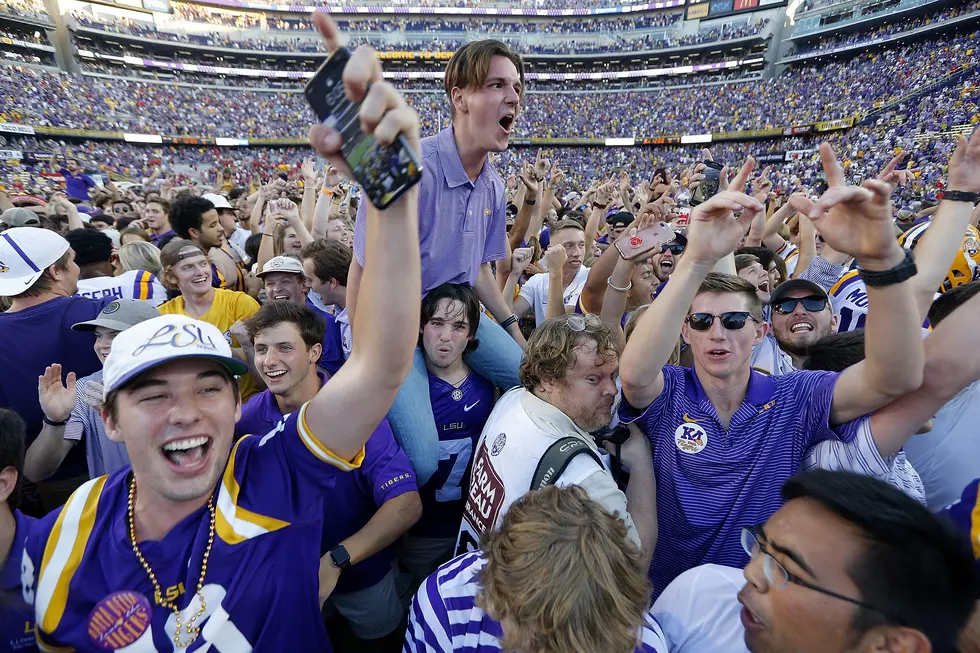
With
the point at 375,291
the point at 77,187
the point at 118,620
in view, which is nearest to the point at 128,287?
the point at 118,620

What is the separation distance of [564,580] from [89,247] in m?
5.07

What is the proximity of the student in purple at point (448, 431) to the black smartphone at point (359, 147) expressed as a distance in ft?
5.00

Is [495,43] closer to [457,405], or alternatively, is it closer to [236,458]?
[457,405]

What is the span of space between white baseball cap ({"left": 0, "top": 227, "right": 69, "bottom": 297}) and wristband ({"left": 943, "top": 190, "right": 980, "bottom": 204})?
4658mm

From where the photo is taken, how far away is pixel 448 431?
2723 mm

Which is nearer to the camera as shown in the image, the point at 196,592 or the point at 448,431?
the point at 196,592

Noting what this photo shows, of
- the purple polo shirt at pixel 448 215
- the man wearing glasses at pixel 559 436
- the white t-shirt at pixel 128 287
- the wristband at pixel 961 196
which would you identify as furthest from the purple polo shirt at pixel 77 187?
the wristband at pixel 961 196

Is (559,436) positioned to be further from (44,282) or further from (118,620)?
(44,282)

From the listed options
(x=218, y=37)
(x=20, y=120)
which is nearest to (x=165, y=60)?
(x=218, y=37)

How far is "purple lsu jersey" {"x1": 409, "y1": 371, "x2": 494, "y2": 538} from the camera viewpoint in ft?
8.86

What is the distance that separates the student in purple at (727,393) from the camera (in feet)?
5.28

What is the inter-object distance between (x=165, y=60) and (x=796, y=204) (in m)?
54.7

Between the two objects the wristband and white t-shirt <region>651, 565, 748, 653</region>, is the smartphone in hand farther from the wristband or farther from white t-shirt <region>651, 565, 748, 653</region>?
white t-shirt <region>651, 565, 748, 653</region>

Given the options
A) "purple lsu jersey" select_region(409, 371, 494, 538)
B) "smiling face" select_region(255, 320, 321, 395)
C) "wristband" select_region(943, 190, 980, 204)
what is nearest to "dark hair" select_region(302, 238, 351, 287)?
"smiling face" select_region(255, 320, 321, 395)
